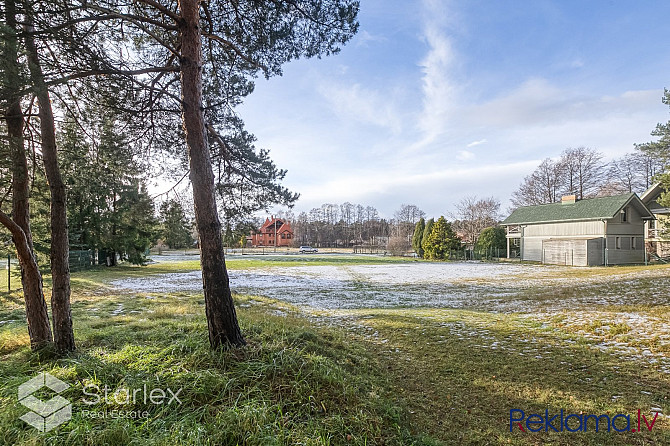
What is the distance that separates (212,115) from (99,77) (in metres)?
2.07

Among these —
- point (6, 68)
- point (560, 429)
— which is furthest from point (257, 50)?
point (560, 429)

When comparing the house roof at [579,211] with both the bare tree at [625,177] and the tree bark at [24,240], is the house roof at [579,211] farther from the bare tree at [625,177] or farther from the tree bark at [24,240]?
the tree bark at [24,240]

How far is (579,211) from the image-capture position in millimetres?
25703

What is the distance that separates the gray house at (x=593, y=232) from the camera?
2320 cm

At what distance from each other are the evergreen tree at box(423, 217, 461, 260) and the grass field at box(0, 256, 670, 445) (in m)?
27.8

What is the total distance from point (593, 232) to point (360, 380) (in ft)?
96.7

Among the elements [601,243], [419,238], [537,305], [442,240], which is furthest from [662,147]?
[419,238]

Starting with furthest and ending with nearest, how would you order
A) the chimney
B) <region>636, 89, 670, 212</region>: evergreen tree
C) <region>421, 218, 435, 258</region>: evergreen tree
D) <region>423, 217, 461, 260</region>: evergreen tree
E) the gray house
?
<region>421, 218, 435, 258</region>: evergreen tree → <region>423, 217, 461, 260</region>: evergreen tree → the chimney → the gray house → <region>636, 89, 670, 212</region>: evergreen tree

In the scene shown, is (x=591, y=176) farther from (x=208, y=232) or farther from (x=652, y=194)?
(x=208, y=232)

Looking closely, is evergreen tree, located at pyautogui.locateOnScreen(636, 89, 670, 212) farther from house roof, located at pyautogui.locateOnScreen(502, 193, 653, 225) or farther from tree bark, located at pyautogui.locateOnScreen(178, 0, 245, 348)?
tree bark, located at pyautogui.locateOnScreen(178, 0, 245, 348)

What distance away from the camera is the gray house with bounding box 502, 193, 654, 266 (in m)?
23.2

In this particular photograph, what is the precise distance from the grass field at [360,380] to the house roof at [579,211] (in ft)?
74.2

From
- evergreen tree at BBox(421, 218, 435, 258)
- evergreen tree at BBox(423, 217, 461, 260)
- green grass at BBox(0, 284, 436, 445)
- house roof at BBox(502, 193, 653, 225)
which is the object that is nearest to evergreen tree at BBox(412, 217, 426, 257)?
evergreen tree at BBox(421, 218, 435, 258)

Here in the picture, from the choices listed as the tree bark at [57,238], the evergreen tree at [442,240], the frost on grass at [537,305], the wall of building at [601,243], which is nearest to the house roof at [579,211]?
the wall of building at [601,243]
